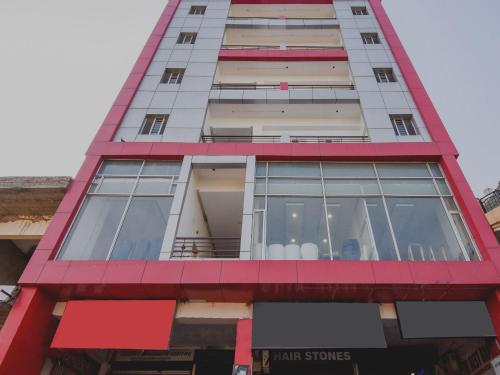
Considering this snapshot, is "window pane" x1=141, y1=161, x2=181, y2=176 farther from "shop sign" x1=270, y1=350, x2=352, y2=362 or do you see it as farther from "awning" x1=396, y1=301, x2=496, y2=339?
"awning" x1=396, y1=301, x2=496, y2=339

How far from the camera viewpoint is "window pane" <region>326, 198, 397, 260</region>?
959cm

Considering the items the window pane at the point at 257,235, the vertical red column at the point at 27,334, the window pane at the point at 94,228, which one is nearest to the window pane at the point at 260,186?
the window pane at the point at 257,235

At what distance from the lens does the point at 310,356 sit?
1068cm

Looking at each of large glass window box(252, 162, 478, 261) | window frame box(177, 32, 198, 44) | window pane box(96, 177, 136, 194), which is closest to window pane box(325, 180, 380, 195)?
large glass window box(252, 162, 478, 261)

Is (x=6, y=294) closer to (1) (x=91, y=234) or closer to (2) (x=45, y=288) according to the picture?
(2) (x=45, y=288)

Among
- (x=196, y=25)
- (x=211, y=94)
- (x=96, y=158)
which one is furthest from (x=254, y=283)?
(x=196, y=25)

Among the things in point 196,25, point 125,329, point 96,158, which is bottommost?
point 125,329

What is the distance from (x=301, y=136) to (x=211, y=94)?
15.1 ft

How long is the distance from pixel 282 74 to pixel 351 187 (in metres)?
9.76

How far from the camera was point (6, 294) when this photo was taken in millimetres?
8820

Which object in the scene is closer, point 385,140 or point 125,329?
point 125,329

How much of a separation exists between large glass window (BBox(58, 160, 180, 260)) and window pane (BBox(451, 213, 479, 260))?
925cm

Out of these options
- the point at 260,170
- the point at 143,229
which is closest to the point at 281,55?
the point at 260,170

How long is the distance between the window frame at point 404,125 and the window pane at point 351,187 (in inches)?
128
